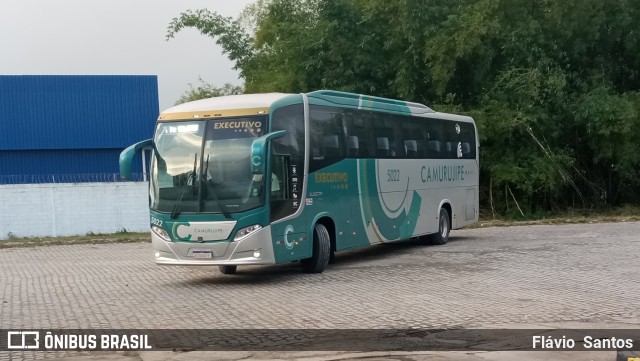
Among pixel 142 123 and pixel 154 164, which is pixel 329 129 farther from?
pixel 142 123

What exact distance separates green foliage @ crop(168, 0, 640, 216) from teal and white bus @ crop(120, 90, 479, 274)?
14.3 metres

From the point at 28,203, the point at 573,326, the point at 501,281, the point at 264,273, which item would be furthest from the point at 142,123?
the point at 573,326

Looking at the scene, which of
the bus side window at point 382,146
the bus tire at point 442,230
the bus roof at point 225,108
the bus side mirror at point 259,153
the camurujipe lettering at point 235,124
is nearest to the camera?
the bus side mirror at point 259,153

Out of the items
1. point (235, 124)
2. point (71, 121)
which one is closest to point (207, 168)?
point (235, 124)

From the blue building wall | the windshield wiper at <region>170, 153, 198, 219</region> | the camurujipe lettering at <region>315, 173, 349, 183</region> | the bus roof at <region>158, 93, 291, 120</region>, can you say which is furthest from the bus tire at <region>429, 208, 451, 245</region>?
the blue building wall

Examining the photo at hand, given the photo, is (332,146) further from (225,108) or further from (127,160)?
(127,160)

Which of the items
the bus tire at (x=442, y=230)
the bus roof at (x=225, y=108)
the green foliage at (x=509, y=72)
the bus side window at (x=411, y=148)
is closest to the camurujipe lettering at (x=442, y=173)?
the bus side window at (x=411, y=148)

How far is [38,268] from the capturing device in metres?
19.4

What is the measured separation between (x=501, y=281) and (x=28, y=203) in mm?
20383

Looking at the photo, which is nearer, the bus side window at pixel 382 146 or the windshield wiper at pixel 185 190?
the windshield wiper at pixel 185 190

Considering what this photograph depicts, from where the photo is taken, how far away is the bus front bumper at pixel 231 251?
48.1 ft

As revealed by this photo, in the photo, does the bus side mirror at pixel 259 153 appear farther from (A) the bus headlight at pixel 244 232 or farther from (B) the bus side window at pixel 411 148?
(B) the bus side window at pixel 411 148

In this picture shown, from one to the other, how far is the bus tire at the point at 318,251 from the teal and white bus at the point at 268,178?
0.02 meters

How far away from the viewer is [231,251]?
1467cm
